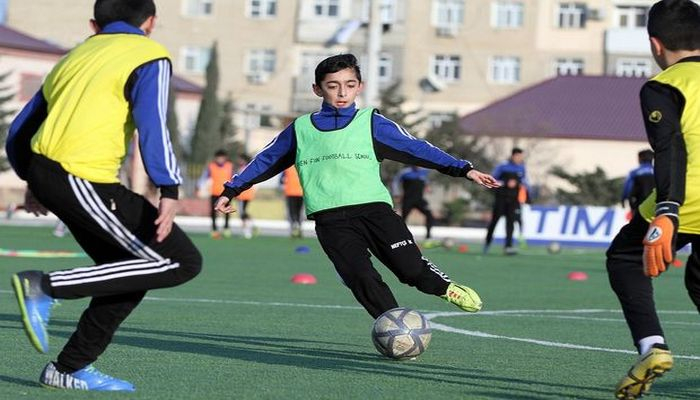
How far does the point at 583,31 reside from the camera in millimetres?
78000

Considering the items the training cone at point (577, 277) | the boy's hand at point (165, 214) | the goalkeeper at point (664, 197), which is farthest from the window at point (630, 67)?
the boy's hand at point (165, 214)

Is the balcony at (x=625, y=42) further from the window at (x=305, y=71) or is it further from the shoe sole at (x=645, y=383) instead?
the shoe sole at (x=645, y=383)

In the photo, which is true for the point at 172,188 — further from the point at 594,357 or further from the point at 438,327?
the point at 438,327

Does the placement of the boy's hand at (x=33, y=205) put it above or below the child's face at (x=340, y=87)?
below

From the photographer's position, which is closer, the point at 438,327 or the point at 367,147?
the point at 367,147

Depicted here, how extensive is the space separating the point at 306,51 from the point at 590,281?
195 ft

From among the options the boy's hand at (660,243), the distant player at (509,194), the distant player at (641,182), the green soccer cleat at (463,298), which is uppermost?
the boy's hand at (660,243)

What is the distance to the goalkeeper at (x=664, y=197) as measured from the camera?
7.04m

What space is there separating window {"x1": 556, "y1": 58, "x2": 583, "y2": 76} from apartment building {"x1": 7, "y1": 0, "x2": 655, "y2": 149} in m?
0.05

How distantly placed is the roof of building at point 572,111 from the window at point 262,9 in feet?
51.2

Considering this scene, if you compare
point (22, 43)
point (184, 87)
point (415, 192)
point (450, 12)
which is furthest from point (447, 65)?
point (415, 192)

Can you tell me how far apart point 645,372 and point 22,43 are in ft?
184

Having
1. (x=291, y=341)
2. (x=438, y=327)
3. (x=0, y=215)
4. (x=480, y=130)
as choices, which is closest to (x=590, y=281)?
(x=438, y=327)

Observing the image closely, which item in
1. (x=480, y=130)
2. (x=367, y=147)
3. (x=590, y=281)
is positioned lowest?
(x=480, y=130)
